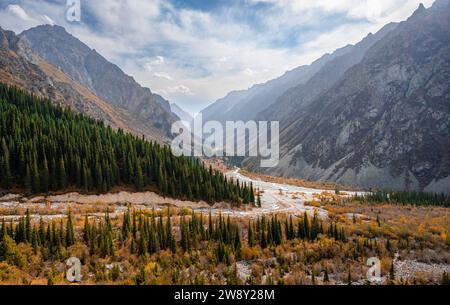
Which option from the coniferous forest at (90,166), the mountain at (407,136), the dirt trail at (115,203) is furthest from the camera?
the mountain at (407,136)

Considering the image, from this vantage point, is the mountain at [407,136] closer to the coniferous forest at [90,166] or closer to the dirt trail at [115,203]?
the dirt trail at [115,203]

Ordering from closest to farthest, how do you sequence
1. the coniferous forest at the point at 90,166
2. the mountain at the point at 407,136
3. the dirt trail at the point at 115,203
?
the dirt trail at the point at 115,203, the coniferous forest at the point at 90,166, the mountain at the point at 407,136

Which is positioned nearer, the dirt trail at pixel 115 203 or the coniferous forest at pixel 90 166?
the dirt trail at pixel 115 203

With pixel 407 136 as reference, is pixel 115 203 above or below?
below

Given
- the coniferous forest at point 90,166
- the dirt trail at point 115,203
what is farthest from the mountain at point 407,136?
the coniferous forest at point 90,166

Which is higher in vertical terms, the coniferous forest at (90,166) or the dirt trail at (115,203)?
the coniferous forest at (90,166)

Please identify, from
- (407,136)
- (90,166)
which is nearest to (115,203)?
(90,166)

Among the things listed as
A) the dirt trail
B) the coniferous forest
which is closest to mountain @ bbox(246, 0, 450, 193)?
the dirt trail

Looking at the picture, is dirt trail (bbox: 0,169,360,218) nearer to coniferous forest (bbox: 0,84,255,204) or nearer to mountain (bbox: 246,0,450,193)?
coniferous forest (bbox: 0,84,255,204)

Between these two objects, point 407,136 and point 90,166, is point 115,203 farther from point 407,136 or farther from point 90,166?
point 407,136
